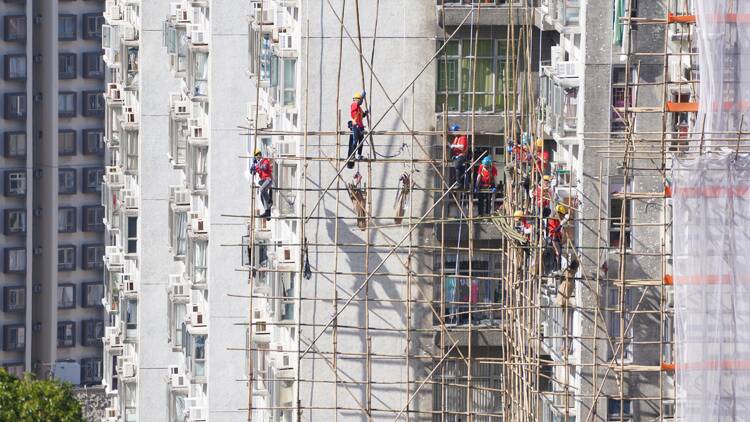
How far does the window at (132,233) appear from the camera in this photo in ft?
298

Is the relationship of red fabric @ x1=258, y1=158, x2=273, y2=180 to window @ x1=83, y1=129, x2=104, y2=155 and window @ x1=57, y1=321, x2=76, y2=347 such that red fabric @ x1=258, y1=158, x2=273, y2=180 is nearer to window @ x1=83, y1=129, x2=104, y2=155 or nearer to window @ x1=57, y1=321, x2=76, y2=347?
window @ x1=57, y1=321, x2=76, y2=347

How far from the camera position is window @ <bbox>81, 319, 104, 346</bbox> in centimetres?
12925

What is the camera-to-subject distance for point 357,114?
205 feet

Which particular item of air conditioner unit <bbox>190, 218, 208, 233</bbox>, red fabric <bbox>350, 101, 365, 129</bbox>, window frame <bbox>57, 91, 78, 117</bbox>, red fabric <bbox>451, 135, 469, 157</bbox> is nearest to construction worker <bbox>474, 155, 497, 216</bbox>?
red fabric <bbox>451, 135, 469, 157</bbox>

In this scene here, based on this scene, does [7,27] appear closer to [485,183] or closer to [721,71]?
[485,183]

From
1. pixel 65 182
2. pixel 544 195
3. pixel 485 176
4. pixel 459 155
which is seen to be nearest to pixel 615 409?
pixel 544 195

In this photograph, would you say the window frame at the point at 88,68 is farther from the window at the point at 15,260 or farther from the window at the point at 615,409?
the window at the point at 615,409

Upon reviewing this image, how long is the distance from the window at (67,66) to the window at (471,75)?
66.5 metres

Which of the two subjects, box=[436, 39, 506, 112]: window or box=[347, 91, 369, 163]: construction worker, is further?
box=[436, 39, 506, 112]: window

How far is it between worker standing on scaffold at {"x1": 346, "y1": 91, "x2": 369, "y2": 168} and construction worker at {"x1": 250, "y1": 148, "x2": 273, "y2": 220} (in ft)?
8.20

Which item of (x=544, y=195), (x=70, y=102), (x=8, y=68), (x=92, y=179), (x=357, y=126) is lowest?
(x=544, y=195)

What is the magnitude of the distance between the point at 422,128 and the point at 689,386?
16960 mm

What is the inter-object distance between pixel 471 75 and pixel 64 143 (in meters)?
67.4

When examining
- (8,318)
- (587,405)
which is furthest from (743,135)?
(8,318)
